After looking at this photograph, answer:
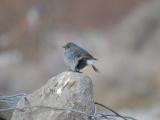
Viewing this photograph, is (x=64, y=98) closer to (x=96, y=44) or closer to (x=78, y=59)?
(x=78, y=59)

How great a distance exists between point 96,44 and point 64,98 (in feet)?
28.2

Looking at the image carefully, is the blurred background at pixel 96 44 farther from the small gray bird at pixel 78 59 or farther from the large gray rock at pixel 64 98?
the large gray rock at pixel 64 98

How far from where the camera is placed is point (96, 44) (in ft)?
35.6

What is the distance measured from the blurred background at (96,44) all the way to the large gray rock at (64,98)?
18.3 feet

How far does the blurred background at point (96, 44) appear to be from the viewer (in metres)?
9.24

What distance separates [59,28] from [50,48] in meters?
0.46

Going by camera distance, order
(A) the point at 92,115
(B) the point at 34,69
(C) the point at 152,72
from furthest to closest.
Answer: (B) the point at 34,69 < (C) the point at 152,72 < (A) the point at 92,115

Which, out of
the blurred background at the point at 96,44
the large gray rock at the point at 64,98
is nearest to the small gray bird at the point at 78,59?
the large gray rock at the point at 64,98

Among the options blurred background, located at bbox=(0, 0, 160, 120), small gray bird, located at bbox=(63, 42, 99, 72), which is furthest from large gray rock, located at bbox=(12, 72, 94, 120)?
blurred background, located at bbox=(0, 0, 160, 120)

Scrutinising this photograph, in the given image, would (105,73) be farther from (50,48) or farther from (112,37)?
(50,48)

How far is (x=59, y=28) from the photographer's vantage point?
11.9 meters

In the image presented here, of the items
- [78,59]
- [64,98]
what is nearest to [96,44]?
[78,59]

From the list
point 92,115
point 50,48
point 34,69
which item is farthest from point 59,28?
point 92,115

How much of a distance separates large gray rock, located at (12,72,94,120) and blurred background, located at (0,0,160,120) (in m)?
5.58
